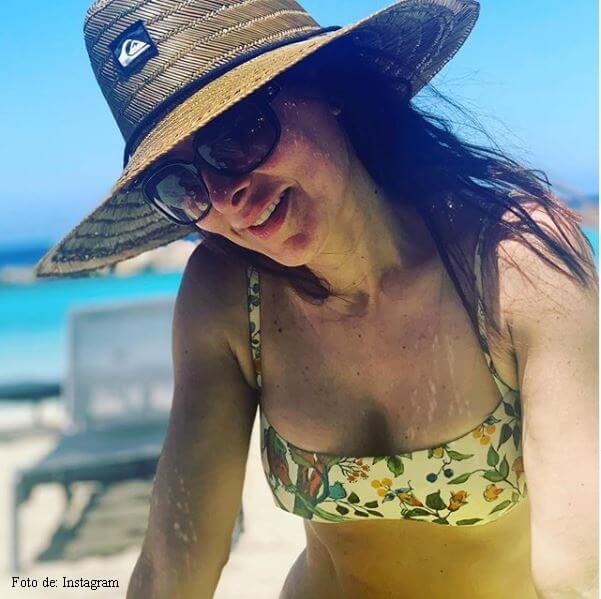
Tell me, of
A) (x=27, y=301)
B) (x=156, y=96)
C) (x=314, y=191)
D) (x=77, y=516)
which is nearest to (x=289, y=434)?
(x=314, y=191)

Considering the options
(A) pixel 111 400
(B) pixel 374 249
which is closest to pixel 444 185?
(B) pixel 374 249

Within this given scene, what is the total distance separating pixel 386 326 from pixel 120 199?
467 mm

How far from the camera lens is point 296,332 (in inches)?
53.4

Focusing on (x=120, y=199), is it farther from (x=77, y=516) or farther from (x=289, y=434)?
(x=77, y=516)

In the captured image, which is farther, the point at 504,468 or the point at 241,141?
the point at 504,468

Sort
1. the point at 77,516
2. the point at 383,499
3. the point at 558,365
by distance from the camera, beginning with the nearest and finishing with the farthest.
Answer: the point at 558,365 → the point at 383,499 → the point at 77,516

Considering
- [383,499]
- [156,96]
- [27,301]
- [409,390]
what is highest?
[156,96]

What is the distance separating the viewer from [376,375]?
1.31m

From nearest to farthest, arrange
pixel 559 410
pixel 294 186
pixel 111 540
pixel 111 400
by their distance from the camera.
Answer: pixel 559 410
pixel 294 186
pixel 111 540
pixel 111 400

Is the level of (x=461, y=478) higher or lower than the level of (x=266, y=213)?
lower

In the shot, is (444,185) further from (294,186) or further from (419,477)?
(419,477)

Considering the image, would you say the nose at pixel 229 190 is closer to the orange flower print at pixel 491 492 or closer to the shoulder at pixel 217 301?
the shoulder at pixel 217 301

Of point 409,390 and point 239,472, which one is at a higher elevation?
point 409,390

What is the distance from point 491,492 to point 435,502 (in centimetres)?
8
